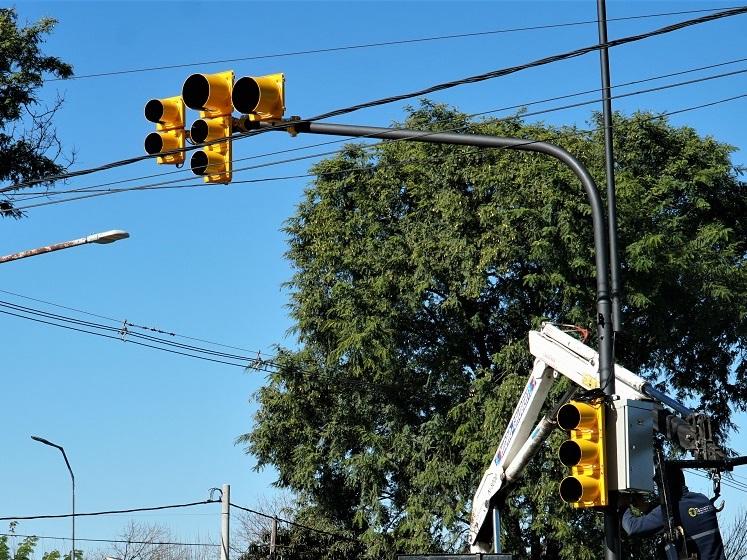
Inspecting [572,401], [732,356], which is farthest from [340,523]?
[572,401]

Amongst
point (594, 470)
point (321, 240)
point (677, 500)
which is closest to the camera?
point (677, 500)

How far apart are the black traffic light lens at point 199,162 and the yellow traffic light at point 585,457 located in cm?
406

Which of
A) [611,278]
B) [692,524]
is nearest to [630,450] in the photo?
[692,524]

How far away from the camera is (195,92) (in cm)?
1161

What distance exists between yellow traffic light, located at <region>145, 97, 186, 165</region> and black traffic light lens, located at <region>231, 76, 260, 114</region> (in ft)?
2.54

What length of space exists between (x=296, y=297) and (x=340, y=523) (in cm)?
635

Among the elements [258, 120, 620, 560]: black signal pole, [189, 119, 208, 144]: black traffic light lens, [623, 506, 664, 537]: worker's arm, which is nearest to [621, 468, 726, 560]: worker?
[623, 506, 664, 537]: worker's arm

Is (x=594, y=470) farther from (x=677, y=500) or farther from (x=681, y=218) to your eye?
(x=681, y=218)

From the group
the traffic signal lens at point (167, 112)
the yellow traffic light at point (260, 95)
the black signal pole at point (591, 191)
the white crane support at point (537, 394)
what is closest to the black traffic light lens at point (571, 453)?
the black signal pole at point (591, 191)

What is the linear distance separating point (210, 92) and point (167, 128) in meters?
0.78

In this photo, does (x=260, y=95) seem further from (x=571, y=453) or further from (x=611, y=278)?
(x=571, y=453)

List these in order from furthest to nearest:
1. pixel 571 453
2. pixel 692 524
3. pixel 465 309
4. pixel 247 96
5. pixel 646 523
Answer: pixel 465 309 → pixel 247 96 → pixel 571 453 → pixel 646 523 → pixel 692 524

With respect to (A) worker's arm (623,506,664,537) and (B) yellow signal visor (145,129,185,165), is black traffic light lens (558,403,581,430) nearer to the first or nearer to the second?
(A) worker's arm (623,506,664,537)

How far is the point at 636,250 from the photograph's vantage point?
29344 millimetres
